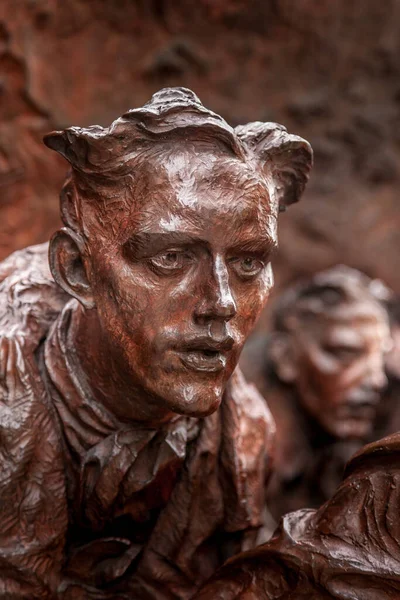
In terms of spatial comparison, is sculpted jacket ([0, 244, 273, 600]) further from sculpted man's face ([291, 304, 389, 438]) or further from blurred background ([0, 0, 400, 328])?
blurred background ([0, 0, 400, 328])

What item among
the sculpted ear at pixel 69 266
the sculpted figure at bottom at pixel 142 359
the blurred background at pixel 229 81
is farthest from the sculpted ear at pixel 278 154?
the blurred background at pixel 229 81

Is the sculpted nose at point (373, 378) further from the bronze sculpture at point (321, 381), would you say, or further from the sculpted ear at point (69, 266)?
the sculpted ear at point (69, 266)

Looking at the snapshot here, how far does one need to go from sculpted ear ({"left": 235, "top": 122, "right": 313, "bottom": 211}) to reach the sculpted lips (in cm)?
18

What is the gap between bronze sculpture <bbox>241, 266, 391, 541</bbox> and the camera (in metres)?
2.04

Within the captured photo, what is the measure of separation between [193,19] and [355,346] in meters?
1.02

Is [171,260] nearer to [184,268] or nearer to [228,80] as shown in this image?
[184,268]

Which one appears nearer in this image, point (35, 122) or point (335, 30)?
point (35, 122)

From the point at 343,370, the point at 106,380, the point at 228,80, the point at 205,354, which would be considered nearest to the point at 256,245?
the point at 205,354

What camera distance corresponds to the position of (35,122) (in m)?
2.21

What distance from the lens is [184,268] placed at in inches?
34.7

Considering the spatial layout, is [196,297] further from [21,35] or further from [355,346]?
[21,35]

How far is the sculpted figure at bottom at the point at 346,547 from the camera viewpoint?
862 millimetres

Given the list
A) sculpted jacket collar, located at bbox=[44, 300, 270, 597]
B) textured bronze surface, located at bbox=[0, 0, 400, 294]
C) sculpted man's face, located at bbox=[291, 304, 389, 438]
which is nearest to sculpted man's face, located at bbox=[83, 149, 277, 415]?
sculpted jacket collar, located at bbox=[44, 300, 270, 597]

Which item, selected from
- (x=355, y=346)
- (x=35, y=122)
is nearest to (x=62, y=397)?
(x=355, y=346)
